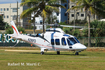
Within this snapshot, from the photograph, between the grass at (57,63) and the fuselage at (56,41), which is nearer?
the grass at (57,63)

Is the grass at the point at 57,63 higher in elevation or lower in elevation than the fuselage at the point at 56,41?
lower

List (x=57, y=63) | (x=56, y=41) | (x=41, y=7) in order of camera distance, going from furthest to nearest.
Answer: (x=41, y=7), (x=56, y=41), (x=57, y=63)

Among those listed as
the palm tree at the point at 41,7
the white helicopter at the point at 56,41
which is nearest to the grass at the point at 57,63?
the white helicopter at the point at 56,41

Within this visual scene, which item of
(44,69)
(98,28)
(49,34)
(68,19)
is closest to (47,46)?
(49,34)

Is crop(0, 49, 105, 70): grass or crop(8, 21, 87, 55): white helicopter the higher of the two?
crop(8, 21, 87, 55): white helicopter

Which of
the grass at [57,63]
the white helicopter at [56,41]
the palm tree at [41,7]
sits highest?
the palm tree at [41,7]

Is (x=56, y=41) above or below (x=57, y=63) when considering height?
above

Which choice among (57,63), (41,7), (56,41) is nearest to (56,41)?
(56,41)

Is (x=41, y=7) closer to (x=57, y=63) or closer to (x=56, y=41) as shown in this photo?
(x=56, y=41)

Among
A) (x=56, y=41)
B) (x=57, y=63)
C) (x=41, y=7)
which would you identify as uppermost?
(x=41, y=7)

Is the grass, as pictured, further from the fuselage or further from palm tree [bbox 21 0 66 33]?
palm tree [bbox 21 0 66 33]

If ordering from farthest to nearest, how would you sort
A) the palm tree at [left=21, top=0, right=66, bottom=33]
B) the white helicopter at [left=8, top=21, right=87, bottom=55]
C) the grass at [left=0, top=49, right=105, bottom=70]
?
the palm tree at [left=21, top=0, right=66, bottom=33], the white helicopter at [left=8, top=21, right=87, bottom=55], the grass at [left=0, top=49, right=105, bottom=70]

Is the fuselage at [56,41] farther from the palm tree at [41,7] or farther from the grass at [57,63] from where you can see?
the palm tree at [41,7]

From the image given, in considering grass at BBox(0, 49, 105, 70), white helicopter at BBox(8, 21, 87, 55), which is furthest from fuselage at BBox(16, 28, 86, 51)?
grass at BBox(0, 49, 105, 70)
